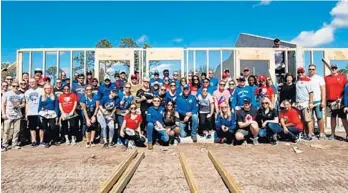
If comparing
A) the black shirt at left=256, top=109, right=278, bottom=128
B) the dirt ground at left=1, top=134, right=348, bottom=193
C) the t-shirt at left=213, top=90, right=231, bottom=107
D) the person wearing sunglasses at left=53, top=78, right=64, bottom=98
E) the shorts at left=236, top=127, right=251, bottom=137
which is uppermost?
the person wearing sunglasses at left=53, top=78, right=64, bottom=98

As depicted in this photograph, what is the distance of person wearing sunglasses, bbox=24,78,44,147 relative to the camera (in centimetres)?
852

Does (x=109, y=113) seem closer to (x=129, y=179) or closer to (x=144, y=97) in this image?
(x=144, y=97)

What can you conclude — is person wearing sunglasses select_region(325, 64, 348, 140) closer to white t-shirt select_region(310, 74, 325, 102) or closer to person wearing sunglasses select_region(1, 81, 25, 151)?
white t-shirt select_region(310, 74, 325, 102)

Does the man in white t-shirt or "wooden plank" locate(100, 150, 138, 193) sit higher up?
the man in white t-shirt

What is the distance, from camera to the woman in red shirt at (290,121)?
28.6ft

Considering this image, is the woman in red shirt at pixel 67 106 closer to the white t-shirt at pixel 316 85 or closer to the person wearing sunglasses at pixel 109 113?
the person wearing sunglasses at pixel 109 113

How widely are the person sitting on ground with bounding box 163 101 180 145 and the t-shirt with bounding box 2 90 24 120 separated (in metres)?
3.54

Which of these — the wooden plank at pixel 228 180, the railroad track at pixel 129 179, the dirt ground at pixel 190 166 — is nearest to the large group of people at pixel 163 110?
the dirt ground at pixel 190 166

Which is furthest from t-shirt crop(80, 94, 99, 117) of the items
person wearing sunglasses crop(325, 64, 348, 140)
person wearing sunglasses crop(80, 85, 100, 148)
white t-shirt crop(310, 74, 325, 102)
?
person wearing sunglasses crop(325, 64, 348, 140)

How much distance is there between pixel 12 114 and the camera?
836 centimetres

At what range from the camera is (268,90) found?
9.06 metres

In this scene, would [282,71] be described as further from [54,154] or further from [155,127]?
[54,154]

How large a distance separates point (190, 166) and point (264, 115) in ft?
9.95

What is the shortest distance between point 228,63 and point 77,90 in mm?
6710
